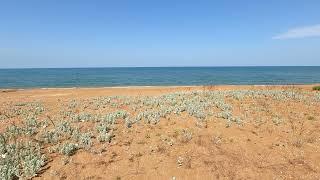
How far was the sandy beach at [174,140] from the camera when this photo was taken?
377 inches

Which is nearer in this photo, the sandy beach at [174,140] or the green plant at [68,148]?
the sandy beach at [174,140]

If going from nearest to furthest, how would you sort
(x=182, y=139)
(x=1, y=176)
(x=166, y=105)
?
(x=1, y=176), (x=182, y=139), (x=166, y=105)

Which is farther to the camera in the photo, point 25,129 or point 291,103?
point 291,103

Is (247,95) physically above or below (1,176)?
above

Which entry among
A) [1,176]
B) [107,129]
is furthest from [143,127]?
[1,176]

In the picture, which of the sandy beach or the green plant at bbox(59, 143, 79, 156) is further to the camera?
the green plant at bbox(59, 143, 79, 156)

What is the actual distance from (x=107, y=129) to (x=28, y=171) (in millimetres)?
3864

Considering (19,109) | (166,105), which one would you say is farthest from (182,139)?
(19,109)

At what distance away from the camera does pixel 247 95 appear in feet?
63.3

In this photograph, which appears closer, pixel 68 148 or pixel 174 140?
pixel 68 148

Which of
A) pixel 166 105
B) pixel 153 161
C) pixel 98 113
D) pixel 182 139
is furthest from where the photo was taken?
pixel 166 105

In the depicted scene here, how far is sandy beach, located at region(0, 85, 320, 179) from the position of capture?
9.58m

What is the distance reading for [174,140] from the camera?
37.6ft

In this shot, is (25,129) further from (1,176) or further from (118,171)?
(118,171)
